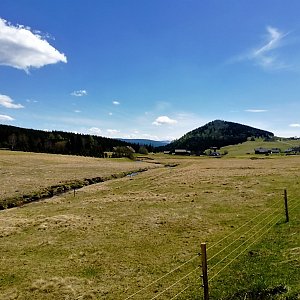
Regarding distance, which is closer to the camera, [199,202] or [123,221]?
[123,221]

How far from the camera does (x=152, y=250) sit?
22.6 m

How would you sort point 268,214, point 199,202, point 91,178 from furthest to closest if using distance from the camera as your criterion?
point 91,178 < point 199,202 < point 268,214

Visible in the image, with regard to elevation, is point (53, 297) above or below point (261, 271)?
below

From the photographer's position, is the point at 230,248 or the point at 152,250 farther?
the point at 152,250

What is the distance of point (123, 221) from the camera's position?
30812 millimetres

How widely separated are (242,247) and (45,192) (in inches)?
1616

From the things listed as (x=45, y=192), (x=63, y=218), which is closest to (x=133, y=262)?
(x=63, y=218)

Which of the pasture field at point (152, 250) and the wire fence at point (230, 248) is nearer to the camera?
the pasture field at point (152, 250)

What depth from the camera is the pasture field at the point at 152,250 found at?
1656 cm

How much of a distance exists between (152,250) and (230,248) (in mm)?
5260

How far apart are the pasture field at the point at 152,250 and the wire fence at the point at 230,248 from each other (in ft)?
0.21

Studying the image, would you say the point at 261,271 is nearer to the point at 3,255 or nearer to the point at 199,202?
the point at 3,255

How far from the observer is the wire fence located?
55.4ft

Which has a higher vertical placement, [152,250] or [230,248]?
[230,248]
